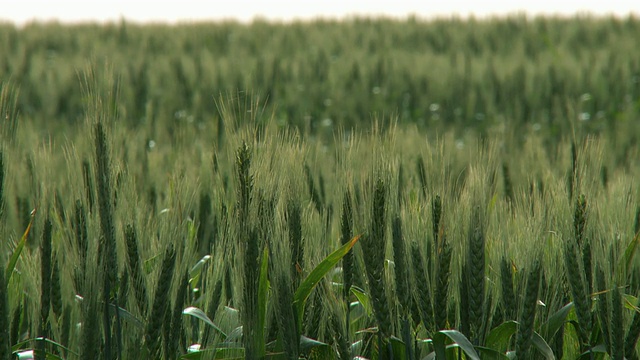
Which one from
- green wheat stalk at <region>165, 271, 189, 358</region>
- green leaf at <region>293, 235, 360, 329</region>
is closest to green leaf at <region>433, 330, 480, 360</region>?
green leaf at <region>293, 235, 360, 329</region>

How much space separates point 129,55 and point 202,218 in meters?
7.31

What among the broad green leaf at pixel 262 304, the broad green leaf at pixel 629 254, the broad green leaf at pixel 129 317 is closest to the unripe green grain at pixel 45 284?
the broad green leaf at pixel 129 317

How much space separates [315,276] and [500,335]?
1.24 feet

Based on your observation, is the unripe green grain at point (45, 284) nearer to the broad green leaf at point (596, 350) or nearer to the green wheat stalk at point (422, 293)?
the green wheat stalk at point (422, 293)

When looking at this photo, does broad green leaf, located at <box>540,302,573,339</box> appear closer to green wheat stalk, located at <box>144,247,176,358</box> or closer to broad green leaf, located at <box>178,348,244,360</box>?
broad green leaf, located at <box>178,348,244,360</box>

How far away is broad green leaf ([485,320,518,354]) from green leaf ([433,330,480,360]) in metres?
0.08

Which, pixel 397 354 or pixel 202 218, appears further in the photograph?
pixel 202 218

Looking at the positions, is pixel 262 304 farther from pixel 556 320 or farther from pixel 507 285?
pixel 556 320

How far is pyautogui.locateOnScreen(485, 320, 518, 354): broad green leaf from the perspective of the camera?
4.66ft

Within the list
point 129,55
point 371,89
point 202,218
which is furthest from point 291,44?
point 202,218

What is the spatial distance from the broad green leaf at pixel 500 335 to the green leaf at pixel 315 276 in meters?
0.32

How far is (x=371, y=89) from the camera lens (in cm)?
756

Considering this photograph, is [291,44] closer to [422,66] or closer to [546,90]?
[422,66]

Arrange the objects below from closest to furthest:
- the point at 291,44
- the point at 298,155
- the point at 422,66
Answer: the point at 298,155, the point at 422,66, the point at 291,44
